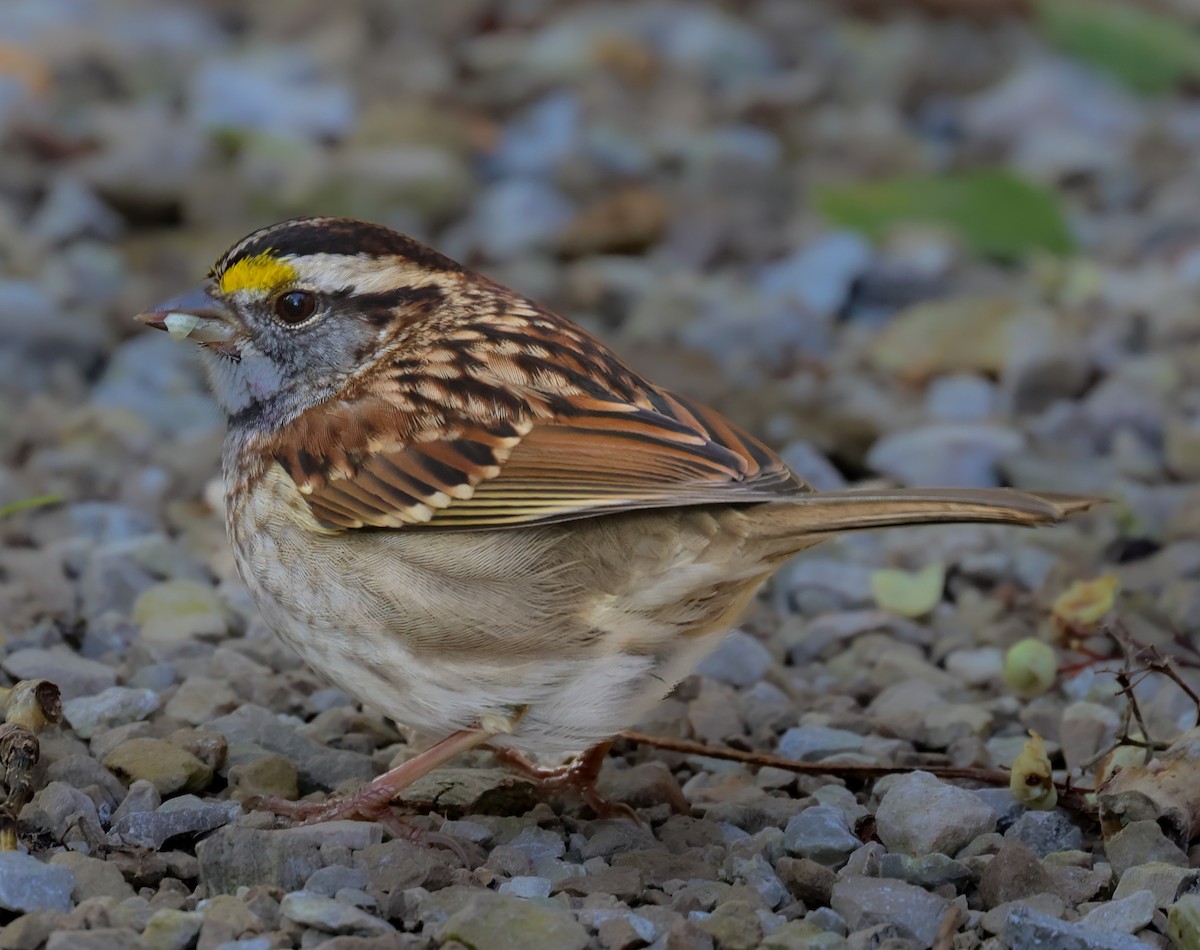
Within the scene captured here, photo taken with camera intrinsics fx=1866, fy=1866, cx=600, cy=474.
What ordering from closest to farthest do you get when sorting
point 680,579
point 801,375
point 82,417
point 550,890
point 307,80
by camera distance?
point 550,890 < point 680,579 < point 82,417 < point 801,375 < point 307,80

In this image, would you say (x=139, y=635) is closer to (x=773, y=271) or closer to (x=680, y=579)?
(x=680, y=579)

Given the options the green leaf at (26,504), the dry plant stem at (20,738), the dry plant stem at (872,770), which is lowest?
the dry plant stem at (872,770)

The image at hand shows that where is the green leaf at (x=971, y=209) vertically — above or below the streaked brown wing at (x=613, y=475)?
below

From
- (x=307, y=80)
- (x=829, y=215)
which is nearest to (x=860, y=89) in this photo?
(x=829, y=215)

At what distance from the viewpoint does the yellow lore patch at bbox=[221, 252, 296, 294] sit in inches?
178

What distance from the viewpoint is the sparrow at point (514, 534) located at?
4012 millimetres

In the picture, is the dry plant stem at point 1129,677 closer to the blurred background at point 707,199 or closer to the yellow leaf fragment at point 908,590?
the yellow leaf fragment at point 908,590

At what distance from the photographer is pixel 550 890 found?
12.4 ft

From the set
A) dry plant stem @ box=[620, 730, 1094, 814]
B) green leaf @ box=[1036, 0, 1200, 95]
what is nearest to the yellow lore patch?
dry plant stem @ box=[620, 730, 1094, 814]

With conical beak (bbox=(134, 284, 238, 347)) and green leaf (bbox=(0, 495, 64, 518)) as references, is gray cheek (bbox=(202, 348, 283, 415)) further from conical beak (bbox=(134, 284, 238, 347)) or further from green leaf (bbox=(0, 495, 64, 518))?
green leaf (bbox=(0, 495, 64, 518))

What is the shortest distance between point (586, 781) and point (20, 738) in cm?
130

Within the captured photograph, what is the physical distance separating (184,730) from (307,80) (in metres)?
6.44

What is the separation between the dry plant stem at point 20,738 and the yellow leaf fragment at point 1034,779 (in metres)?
2.12

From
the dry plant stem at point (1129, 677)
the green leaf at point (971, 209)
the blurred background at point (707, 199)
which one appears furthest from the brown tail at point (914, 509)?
the green leaf at point (971, 209)
